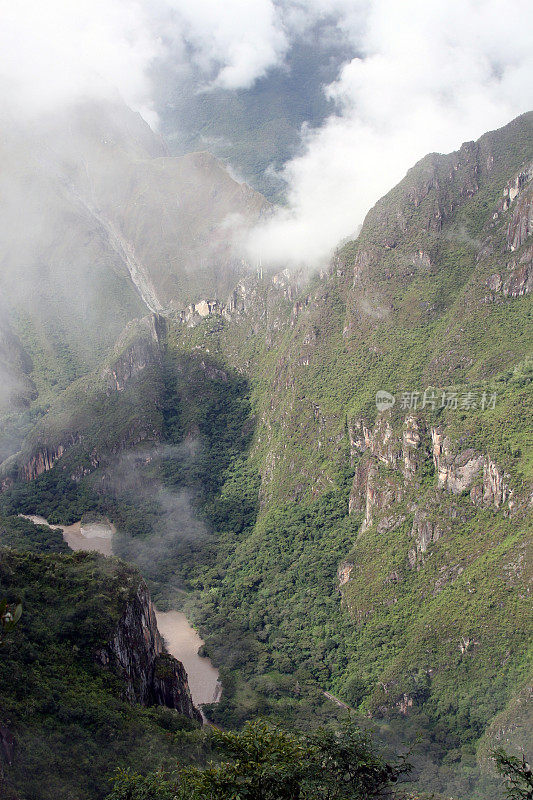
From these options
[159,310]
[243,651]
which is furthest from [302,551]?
[159,310]

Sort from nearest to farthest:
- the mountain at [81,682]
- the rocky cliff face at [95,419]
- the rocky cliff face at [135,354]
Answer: the mountain at [81,682] → the rocky cliff face at [95,419] → the rocky cliff face at [135,354]

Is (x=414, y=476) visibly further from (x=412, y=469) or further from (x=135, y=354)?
(x=135, y=354)

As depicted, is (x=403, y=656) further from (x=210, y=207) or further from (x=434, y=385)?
(x=210, y=207)

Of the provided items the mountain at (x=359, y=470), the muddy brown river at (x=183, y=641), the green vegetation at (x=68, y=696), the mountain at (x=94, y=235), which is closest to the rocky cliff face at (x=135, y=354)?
the mountain at (x=359, y=470)

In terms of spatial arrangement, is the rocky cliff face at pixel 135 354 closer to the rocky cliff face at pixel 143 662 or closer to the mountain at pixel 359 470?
the mountain at pixel 359 470

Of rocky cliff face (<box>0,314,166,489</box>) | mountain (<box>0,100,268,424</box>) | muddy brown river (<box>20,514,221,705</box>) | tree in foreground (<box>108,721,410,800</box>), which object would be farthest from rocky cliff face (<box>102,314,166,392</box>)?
tree in foreground (<box>108,721,410,800</box>)

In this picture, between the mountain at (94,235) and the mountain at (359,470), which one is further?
the mountain at (94,235)
